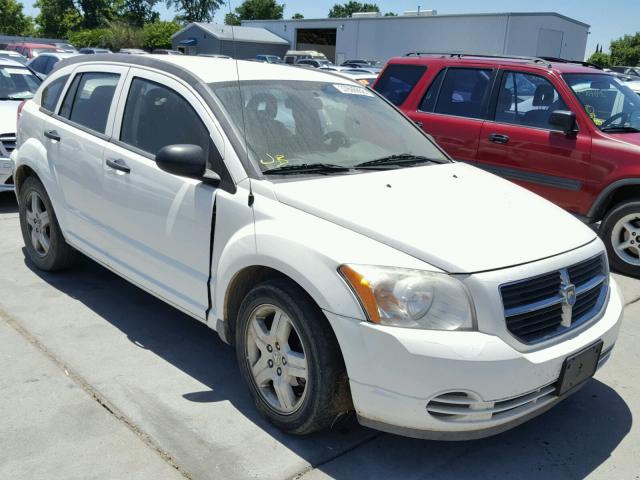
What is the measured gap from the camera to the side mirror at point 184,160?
3.26 m

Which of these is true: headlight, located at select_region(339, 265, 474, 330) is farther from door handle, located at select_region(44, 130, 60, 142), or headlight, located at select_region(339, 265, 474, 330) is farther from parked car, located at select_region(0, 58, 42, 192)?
Result: parked car, located at select_region(0, 58, 42, 192)

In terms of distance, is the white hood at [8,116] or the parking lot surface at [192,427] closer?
the parking lot surface at [192,427]

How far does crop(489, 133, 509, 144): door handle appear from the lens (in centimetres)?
652

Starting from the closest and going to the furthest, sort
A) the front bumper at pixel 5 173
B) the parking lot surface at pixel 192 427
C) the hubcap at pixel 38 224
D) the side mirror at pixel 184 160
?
1. the parking lot surface at pixel 192 427
2. the side mirror at pixel 184 160
3. the hubcap at pixel 38 224
4. the front bumper at pixel 5 173

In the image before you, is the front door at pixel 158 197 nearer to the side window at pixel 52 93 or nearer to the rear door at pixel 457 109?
the side window at pixel 52 93

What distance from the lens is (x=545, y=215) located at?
3352 millimetres

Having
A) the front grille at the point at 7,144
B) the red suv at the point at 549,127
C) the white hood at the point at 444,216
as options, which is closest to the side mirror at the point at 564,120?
the red suv at the point at 549,127

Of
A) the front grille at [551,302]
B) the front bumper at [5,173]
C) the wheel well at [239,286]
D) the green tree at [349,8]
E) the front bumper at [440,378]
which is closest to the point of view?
the front bumper at [440,378]

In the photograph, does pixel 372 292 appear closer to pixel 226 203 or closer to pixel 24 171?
pixel 226 203

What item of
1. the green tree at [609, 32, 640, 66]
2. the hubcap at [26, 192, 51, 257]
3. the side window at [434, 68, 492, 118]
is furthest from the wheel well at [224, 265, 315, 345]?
the green tree at [609, 32, 640, 66]

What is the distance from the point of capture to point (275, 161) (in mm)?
3387

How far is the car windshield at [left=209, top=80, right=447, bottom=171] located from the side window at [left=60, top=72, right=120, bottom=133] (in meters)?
1.14

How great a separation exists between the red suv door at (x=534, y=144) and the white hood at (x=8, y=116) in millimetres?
5300

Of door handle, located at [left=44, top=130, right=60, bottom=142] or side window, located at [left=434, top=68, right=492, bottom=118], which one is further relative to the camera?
side window, located at [left=434, top=68, right=492, bottom=118]
